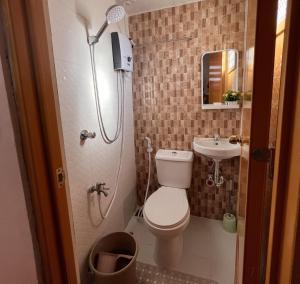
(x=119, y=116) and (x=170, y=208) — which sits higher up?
(x=119, y=116)

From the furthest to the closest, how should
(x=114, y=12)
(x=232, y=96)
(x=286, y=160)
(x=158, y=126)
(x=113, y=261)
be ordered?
(x=158, y=126) < (x=232, y=96) < (x=113, y=261) < (x=114, y=12) < (x=286, y=160)

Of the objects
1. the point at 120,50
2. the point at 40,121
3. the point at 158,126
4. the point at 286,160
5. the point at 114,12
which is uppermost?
the point at 114,12

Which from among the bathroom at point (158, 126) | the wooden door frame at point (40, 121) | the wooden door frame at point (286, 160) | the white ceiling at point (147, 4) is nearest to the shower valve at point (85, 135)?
the bathroom at point (158, 126)

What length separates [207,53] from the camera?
187 centimetres

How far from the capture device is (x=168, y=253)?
1.64 metres

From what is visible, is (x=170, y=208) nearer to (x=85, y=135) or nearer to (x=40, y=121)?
(x=85, y=135)

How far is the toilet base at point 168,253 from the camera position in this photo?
1.63 metres

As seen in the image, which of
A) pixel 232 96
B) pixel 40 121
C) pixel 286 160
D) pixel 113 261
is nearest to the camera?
pixel 286 160

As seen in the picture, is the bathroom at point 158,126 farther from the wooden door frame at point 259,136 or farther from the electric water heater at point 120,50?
the wooden door frame at point 259,136

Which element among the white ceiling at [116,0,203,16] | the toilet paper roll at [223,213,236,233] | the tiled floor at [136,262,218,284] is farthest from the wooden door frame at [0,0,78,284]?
the toilet paper roll at [223,213,236,233]

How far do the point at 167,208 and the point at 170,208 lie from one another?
0.02 m

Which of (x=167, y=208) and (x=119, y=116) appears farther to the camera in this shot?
(x=119, y=116)

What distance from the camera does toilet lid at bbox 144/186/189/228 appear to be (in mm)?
1503

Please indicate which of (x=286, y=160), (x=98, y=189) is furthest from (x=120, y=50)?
(x=286, y=160)
